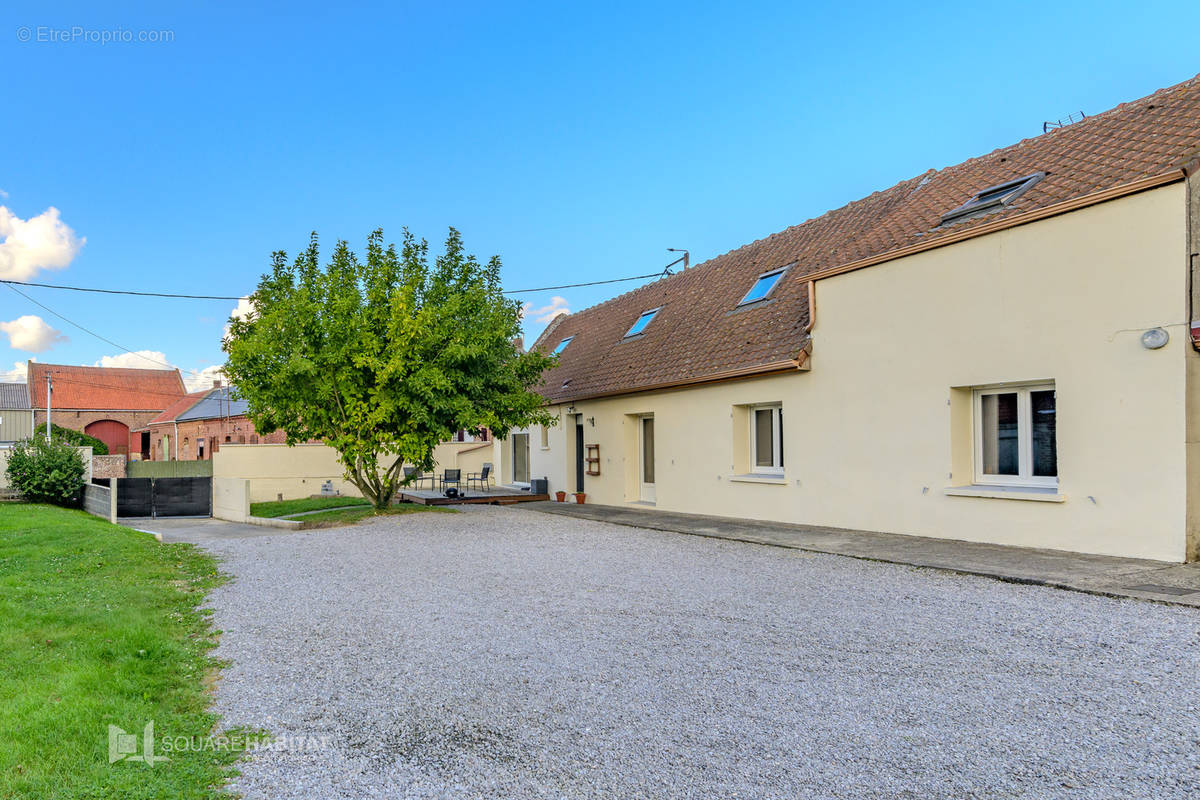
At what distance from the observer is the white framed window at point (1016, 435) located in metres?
9.33

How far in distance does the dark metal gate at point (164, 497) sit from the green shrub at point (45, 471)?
1960 mm

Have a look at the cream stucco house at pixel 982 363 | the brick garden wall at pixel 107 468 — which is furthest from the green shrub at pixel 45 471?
the cream stucco house at pixel 982 363

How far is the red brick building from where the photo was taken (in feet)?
188

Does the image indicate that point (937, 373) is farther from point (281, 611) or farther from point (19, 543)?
point (19, 543)

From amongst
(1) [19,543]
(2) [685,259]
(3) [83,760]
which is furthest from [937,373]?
(2) [685,259]

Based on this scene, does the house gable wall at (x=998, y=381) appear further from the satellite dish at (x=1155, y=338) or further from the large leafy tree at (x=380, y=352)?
the large leafy tree at (x=380, y=352)

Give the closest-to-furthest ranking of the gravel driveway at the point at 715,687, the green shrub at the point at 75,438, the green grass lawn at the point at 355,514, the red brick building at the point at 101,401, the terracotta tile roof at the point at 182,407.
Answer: the gravel driveway at the point at 715,687 → the green grass lawn at the point at 355,514 → the green shrub at the point at 75,438 → the terracotta tile roof at the point at 182,407 → the red brick building at the point at 101,401

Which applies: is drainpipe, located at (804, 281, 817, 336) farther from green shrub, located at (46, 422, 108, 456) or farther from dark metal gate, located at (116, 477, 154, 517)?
green shrub, located at (46, 422, 108, 456)

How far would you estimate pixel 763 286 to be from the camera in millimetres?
15312

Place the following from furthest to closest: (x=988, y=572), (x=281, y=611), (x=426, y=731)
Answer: (x=988, y=572) → (x=281, y=611) → (x=426, y=731)

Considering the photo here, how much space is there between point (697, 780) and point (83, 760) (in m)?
→ 2.69

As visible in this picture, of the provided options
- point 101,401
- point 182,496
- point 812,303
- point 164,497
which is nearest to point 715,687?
point 812,303

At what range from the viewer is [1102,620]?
19.2ft

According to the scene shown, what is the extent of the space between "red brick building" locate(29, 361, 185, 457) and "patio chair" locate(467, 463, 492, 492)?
43.4 metres
